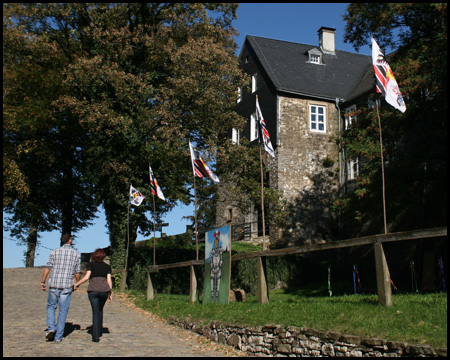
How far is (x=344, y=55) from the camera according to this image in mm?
38000

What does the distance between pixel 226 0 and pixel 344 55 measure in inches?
599

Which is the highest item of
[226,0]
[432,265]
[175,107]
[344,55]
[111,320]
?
[344,55]

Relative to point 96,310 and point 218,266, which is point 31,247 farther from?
point 96,310

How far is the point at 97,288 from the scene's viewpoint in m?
10.6

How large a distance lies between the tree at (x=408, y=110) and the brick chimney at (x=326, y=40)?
17.5 m

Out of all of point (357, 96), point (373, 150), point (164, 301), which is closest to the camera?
point (164, 301)

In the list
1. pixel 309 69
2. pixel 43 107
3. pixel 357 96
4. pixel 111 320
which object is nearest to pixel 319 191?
pixel 357 96

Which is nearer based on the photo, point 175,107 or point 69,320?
point 69,320

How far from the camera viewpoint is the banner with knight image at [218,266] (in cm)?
1350

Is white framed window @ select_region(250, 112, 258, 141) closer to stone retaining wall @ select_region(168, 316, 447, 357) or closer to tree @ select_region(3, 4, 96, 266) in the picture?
tree @ select_region(3, 4, 96, 266)

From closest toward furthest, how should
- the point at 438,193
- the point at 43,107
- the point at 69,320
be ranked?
the point at 69,320 < the point at 438,193 < the point at 43,107

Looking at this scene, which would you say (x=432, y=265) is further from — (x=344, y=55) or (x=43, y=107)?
(x=344, y=55)

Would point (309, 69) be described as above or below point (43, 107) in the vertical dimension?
above

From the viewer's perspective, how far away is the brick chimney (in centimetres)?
3744
